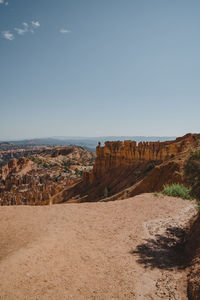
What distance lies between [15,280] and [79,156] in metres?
117

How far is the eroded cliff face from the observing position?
30.6 meters

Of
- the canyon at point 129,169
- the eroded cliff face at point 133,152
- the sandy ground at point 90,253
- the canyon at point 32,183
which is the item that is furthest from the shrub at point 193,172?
the canyon at point 32,183

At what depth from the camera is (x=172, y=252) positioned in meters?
6.03

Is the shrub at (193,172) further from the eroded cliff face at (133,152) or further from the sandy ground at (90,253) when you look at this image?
the eroded cliff face at (133,152)

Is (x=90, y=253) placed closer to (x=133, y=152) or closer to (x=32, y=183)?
(x=133, y=152)

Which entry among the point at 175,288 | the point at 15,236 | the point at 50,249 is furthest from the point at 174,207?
the point at 15,236

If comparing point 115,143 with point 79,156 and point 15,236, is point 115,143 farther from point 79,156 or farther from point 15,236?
point 79,156

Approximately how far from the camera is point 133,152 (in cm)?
3650

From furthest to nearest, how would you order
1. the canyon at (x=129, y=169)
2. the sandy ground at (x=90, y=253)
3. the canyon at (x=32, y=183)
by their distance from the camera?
1. the canyon at (x=32, y=183)
2. the canyon at (x=129, y=169)
3. the sandy ground at (x=90, y=253)

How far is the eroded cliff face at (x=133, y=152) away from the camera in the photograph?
100ft

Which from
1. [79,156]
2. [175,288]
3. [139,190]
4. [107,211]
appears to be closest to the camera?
[175,288]

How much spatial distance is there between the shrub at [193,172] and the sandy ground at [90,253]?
2000 mm

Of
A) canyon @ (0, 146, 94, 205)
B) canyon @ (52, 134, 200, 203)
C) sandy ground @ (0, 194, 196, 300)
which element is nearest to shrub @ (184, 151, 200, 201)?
Answer: sandy ground @ (0, 194, 196, 300)

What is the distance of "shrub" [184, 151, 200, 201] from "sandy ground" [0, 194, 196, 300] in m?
2.00
